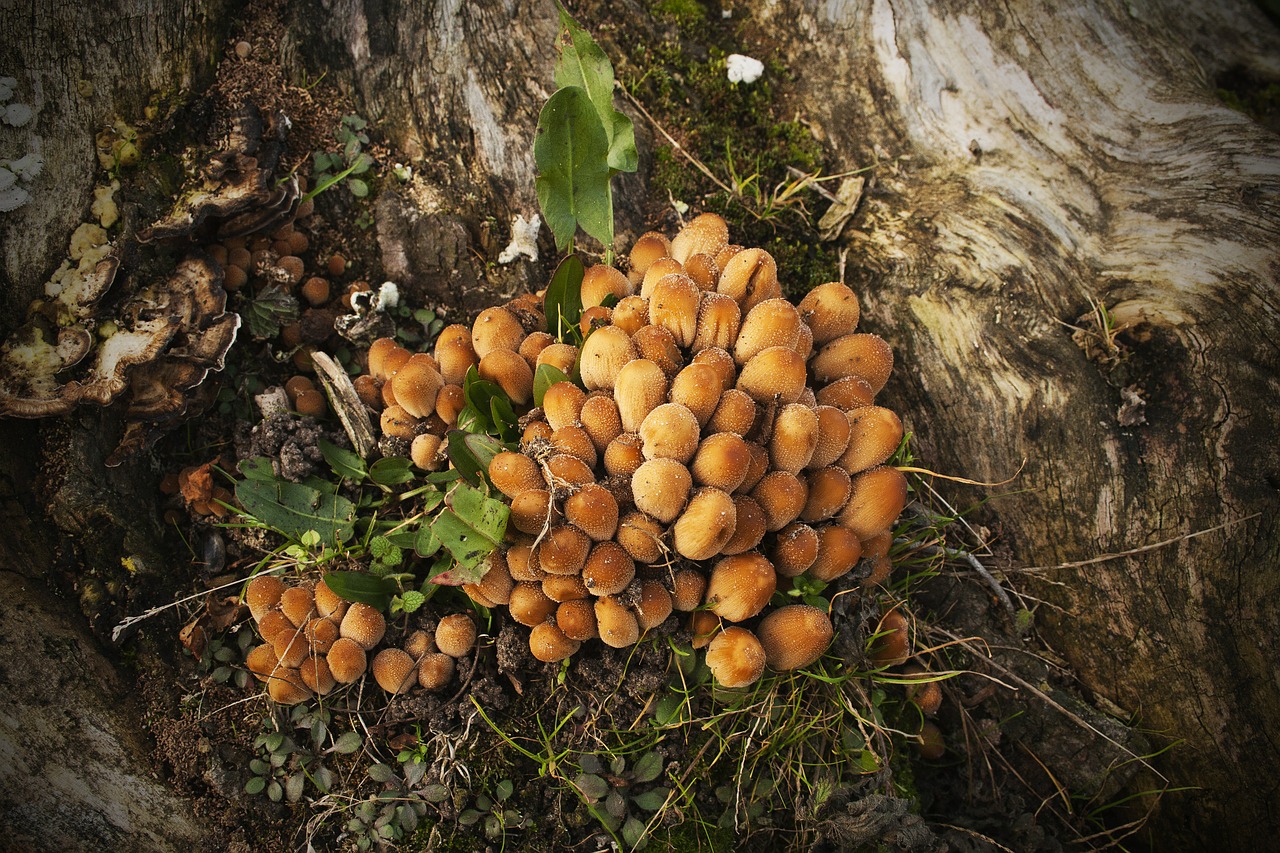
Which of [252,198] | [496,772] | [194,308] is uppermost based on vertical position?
[252,198]

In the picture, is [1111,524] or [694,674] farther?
[1111,524]

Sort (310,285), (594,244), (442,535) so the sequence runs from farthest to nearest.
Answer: (594,244)
(310,285)
(442,535)

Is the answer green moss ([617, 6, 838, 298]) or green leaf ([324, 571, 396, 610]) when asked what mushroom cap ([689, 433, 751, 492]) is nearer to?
green leaf ([324, 571, 396, 610])

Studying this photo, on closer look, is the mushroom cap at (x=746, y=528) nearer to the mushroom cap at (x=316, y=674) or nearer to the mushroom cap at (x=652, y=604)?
the mushroom cap at (x=652, y=604)

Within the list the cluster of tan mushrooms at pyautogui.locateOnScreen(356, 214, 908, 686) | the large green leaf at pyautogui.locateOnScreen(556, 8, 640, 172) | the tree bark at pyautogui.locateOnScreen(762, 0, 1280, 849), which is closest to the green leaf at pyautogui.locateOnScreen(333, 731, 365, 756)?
the cluster of tan mushrooms at pyautogui.locateOnScreen(356, 214, 908, 686)

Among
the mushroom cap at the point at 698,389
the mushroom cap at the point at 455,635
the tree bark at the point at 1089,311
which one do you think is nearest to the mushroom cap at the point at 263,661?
the mushroom cap at the point at 455,635

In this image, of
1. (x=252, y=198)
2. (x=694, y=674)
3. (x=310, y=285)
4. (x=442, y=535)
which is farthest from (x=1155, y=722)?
(x=252, y=198)

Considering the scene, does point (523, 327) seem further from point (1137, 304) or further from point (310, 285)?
point (1137, 304)
